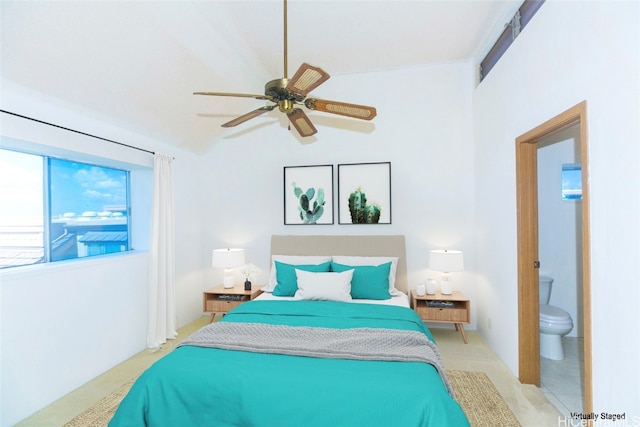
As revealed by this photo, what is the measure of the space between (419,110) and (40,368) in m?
4.37

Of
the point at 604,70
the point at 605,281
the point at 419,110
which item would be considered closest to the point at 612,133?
the point at 604,70

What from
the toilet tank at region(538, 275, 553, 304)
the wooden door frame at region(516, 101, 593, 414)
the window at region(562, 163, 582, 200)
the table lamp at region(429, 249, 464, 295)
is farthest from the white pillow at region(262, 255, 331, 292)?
the window at region(562, 163, 582, 200)

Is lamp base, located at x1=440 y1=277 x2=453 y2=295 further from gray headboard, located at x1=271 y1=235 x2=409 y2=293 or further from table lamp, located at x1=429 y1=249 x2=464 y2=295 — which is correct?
gray headboard, located at x1=271 y1=235 x2=409 y2=293

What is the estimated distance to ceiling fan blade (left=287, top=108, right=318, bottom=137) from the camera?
88.8 inches

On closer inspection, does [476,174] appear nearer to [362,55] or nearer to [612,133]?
[362,55]

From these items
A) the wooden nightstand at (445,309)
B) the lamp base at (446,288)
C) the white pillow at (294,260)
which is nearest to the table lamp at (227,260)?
the white pillow at (294,260)

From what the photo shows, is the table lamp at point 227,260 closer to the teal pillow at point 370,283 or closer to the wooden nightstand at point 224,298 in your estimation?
the wooden nightstand at point 224,298

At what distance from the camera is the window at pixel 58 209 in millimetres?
2371

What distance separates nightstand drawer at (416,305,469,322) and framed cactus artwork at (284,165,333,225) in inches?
59.6

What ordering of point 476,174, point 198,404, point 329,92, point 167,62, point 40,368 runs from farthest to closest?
point 329,92 < point 476,174 < point 167,62 < point 40,368 < point 198,404

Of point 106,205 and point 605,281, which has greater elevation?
point 106,205

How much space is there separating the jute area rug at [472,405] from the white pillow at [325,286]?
118cm

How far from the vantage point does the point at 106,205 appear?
10.8 ft

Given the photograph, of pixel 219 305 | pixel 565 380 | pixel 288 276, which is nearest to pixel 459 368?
pixel 565 380
